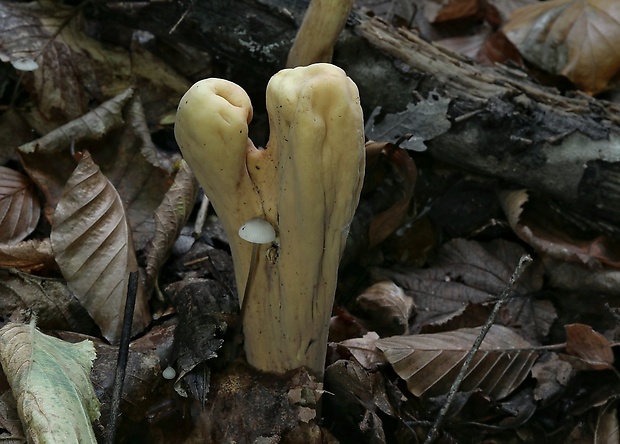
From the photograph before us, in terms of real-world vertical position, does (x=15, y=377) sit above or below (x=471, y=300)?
above

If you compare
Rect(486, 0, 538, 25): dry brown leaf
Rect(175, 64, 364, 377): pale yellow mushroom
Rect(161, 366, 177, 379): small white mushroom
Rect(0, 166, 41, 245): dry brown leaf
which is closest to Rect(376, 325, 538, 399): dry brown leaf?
Rect(175, 64, 364, 377): pale yellow mushroom

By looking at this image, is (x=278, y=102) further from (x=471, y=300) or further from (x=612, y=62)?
(x=612, y=62)

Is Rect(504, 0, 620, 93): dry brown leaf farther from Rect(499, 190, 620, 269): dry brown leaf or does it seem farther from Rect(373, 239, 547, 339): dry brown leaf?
Rect(373, 239, 547, 339): dry brown leaf

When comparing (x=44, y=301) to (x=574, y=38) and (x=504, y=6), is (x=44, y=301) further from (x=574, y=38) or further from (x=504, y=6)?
(x=504, y=6)

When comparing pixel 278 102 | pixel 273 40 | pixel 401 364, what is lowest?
pixel 401 364

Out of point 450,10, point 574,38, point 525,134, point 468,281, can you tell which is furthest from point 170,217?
point 450,10

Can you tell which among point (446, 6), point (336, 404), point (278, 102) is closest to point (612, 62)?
point (446, 6)
